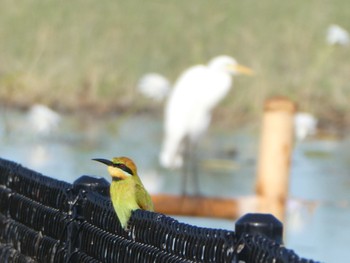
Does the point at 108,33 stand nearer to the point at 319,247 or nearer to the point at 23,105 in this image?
the point at 23,105

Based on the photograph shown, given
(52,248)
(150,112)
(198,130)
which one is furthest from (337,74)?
(52,248)

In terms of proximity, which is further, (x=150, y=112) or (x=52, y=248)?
(x=150, y=112)

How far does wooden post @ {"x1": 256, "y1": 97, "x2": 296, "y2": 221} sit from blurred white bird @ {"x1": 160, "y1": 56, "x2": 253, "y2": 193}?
3.44 m

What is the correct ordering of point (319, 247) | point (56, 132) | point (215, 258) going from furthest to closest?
1. point (56, 132)
2. point (319, 247)
3. point (215, 258)

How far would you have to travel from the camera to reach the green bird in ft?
9.69

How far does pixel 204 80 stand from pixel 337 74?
463cm

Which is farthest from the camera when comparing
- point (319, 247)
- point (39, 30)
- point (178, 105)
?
point (39, 30)

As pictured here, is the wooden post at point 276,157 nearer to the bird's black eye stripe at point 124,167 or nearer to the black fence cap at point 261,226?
the bird's black eye stripe at point 124,167

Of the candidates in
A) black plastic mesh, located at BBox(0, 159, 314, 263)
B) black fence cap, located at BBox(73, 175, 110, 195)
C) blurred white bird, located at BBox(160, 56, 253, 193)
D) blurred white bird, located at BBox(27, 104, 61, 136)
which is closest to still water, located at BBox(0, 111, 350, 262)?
blurred white bird, located at BBox(27, 104, 61, 136)

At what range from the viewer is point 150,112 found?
48.5 feet

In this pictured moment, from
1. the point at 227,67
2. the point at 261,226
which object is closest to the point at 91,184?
the point at 261,226

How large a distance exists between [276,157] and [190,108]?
393 cm

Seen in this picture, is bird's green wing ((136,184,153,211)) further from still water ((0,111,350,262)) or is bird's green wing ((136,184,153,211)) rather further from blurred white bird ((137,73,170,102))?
blurred white bird ((137,73,170,102))

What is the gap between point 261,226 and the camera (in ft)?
7.69
